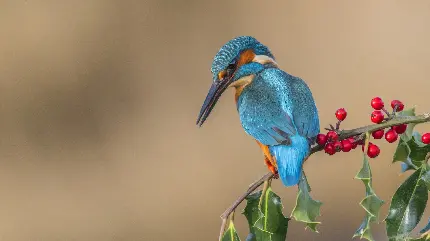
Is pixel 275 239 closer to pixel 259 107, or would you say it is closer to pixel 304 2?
pixel 259 107

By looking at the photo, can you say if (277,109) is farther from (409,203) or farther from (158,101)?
(158,101)

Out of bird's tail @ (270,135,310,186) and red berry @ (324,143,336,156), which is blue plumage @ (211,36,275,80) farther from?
red berry @ (324,143,336,156)

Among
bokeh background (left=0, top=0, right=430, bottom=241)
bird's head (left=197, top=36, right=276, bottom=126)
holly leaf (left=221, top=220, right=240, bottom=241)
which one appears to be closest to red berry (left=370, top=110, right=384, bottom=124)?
holly leaf (left=221, top=220, right=240, bottom=241)

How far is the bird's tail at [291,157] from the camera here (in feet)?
6.72

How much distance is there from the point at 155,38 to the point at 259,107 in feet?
15.3

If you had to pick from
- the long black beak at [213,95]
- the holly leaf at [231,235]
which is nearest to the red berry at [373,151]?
the holly leaf at [231,235]

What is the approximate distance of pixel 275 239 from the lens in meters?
1.99

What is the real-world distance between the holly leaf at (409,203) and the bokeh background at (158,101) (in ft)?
12.7

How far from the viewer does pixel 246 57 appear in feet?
8.13

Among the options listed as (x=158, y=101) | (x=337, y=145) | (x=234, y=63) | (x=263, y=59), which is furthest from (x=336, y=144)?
(x=158, y=101)

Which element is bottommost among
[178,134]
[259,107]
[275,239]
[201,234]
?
[201,234]

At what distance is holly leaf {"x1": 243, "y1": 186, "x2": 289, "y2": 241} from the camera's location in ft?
6.41

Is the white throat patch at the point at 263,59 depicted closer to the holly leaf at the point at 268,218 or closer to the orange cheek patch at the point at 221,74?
the orange cheek patch at the point at 221,74

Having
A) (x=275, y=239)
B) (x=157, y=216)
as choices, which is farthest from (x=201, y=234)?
(x=275, y=239)
